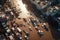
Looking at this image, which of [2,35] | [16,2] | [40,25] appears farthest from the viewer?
[16,2]

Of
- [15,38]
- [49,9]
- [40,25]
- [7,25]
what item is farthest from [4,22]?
[49,9]

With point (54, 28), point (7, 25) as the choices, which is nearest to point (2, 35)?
point (7, 25)

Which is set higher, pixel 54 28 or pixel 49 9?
pixel 49 9

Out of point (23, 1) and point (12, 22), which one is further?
point (23, 1)

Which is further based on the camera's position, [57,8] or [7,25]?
[57,8]

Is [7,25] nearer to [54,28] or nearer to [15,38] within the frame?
[15,38]

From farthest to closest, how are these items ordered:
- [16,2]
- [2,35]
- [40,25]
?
[16,2], [40,25], [2,35]

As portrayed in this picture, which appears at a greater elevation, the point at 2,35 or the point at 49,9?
the point at 49,9

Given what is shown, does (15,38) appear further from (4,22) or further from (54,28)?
(54,28)
